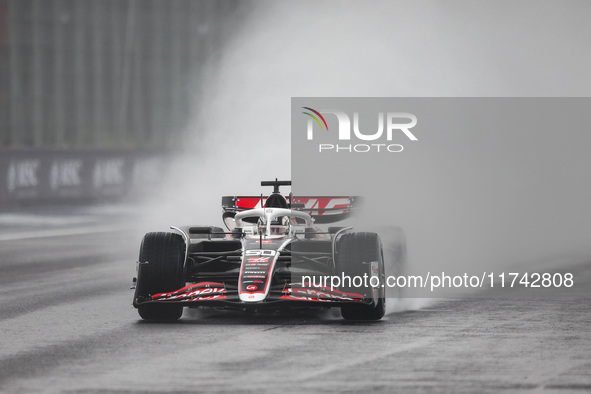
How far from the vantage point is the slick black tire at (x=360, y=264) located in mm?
9977

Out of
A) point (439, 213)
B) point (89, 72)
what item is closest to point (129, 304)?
point (439, 213)

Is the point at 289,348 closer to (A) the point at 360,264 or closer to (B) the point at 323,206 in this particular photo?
(A) the point at 360,264

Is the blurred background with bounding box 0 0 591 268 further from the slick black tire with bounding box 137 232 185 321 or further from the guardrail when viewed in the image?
the slick black tire with bounding box 137 232 185 321

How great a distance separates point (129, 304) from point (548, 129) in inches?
584

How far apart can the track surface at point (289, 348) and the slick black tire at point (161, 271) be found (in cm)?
18

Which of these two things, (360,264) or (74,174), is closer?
(360,264)

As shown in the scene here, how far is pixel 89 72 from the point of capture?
3391 cm

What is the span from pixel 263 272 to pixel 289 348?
1.53m

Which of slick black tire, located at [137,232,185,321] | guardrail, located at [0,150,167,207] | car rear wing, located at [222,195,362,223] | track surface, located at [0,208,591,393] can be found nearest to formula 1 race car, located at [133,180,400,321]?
slick black tire, located at [137,232,185,321]

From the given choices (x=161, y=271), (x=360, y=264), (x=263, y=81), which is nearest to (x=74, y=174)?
(x=263, y=81)

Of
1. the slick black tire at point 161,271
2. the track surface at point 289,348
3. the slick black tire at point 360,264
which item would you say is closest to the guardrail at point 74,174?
the track surface at point 289,348

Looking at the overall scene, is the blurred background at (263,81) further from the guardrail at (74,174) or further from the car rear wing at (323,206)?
the car rear wing at (323,206)

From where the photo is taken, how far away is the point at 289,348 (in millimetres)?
8375

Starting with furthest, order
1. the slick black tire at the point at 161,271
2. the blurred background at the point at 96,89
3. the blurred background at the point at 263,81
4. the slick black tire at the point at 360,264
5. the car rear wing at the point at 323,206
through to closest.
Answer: the blurred background at the point at 96,89
the blurred background at the point at 263,81
the car rear wing at the point at 323,206
the slick black tire at the point at 161,271
the slick black tire at the point at 360,264
